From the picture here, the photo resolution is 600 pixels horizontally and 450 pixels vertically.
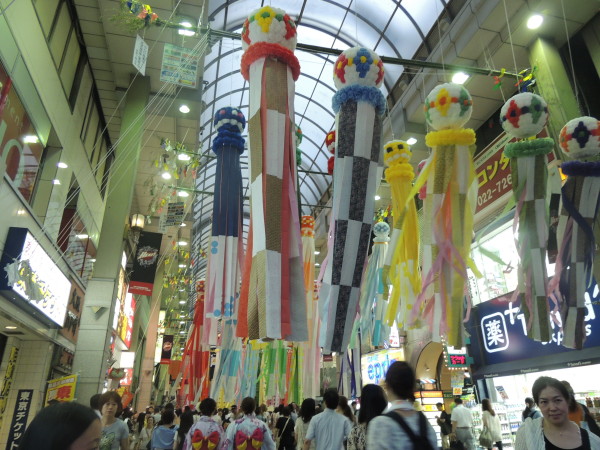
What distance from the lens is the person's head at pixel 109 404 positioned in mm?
3053

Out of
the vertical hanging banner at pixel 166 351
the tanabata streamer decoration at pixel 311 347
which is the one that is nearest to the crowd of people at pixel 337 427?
the tanabata streamer decoration at pixel 311 347

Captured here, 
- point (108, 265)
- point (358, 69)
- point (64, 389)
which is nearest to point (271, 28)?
point (358, 69)

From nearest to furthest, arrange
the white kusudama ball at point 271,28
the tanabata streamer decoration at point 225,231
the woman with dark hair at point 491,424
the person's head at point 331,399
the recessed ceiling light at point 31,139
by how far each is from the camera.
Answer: the white kusudama ball at point 271,28
the tanabata streamer decoration at point 225,231
the person's head at point 331,399
the woman with dark hair at point 491,424
the recessed ceiling light at point 31,139

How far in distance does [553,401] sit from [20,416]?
8253 mm

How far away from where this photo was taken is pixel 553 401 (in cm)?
173

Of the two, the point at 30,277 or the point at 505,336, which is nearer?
the point at 30,277

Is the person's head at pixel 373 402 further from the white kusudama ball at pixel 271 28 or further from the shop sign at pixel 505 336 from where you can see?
the shop sign at pixel 505 336

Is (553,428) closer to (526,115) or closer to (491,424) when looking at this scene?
(526,115)

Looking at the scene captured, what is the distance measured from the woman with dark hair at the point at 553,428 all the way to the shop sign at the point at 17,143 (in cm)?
568

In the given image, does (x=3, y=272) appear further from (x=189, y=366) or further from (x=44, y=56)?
(x=44, y=56)

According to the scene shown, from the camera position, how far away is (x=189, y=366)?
534 cm

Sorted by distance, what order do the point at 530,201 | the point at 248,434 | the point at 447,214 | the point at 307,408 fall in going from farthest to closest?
1. the point at 307,408
2. the point at 248,434
3. the point at 530,201
4. the point at 447,214

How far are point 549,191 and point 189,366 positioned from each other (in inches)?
177

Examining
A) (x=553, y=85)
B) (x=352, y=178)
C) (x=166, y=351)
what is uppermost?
(x=553, y=85)
